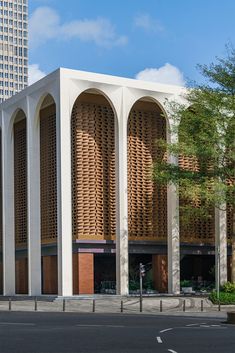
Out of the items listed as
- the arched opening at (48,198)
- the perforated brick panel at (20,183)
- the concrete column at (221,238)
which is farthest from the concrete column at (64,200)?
the concrete column at (221,238)

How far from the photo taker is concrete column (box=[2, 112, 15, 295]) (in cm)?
5803

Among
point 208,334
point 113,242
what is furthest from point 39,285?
point 208,334

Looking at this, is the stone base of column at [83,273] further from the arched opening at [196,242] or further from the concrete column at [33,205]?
the arched opening at [196,242]

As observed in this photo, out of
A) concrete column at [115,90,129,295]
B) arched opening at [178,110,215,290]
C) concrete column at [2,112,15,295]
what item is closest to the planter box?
arched opening at [178,110,215,290]

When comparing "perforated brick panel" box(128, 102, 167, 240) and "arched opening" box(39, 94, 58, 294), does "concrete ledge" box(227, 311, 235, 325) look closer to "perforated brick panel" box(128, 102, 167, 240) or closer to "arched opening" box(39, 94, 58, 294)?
"perforated brick panel" box(128, 102, 167, 240)

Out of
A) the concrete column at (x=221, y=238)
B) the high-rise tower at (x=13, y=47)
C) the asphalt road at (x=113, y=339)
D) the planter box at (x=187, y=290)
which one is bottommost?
the planter box at (x=187, y=290)

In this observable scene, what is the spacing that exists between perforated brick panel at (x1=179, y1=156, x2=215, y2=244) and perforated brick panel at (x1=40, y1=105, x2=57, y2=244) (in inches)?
367

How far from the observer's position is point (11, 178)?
5856 centimetres

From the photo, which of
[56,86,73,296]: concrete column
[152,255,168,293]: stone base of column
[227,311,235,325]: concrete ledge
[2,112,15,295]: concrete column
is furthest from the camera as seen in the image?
[2,112,15,295]: concrete column

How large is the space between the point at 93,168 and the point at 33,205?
5.08 metres

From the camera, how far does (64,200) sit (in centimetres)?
4862

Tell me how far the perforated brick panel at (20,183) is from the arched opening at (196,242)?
1215cm

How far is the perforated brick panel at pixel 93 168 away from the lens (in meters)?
51.7

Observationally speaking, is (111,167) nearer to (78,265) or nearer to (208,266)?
(78,265)
